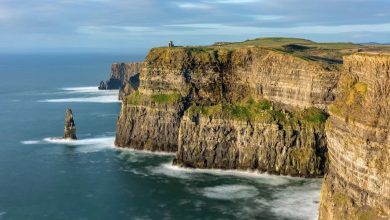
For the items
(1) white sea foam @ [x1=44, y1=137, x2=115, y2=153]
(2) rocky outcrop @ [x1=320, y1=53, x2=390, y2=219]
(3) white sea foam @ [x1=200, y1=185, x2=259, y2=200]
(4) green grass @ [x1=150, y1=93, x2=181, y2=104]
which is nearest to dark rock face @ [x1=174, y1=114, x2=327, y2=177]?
(4) green grass @ [x1=150, y1=93, x2=181, y2=104]

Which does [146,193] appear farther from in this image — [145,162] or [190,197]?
[145,162]

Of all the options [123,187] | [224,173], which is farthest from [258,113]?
[123,187]

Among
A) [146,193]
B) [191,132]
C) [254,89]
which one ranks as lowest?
[146,193]

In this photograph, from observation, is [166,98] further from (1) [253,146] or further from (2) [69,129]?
(1) [253,146]

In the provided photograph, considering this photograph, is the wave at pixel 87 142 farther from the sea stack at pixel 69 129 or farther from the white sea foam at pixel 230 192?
the white sea foam at pixel 230 192

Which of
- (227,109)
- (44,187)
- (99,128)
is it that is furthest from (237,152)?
(99,128)

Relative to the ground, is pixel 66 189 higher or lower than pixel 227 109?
lower
